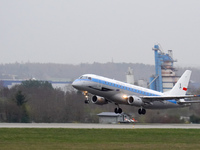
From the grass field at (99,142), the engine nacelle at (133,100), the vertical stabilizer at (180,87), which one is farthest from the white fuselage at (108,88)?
the grass field at (99,142)

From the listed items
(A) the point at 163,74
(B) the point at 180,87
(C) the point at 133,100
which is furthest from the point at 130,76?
(C) the point at 133,100

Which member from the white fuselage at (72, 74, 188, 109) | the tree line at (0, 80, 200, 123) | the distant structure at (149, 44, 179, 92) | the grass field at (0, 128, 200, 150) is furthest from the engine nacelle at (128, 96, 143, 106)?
the distant structure at (149, 44, 179, 92)

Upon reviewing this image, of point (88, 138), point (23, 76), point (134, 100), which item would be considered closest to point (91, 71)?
point (23, 76)

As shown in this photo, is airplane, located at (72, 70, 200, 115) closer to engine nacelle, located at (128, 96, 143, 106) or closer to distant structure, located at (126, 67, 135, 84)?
engine nacelle, located at (128, 96, 143, 106)

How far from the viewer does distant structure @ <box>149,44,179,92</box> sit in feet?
388

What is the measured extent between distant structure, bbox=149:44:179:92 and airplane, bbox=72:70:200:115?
59889 millimetres

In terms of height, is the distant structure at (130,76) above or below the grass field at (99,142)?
above

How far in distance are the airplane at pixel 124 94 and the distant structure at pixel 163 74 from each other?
196 ft

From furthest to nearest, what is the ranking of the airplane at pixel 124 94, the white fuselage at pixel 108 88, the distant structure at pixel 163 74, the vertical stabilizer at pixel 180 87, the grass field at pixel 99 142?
the distant structure at pixel 163 74
the vertical stabilizer at pixel 180 87
the airplane at pixel 124 94
the white fuselage at pixel 108 88
the grass field at pixel 99 142

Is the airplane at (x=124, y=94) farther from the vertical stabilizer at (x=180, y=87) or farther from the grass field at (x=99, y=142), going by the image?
the grass field at (x=99, y=142)

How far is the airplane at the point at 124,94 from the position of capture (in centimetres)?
5000

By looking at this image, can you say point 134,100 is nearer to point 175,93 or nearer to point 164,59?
point 175,93

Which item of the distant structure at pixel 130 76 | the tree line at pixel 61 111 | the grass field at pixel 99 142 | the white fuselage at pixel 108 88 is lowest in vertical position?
the grass field at pixel 99 142

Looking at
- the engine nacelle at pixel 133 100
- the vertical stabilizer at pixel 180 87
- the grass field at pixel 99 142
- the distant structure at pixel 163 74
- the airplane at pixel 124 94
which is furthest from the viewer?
the distant structure at pixel 163 74
